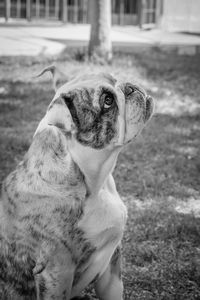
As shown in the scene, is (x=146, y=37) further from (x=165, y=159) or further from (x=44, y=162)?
(x=44, y=162)

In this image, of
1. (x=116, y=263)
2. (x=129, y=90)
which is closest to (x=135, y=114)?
(x=129, y=90)

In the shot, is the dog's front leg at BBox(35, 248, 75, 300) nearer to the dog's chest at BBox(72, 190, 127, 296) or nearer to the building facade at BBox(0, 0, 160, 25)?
the dog's chest at BBox(72, 190, 127, 296)

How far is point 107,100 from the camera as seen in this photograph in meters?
3.23

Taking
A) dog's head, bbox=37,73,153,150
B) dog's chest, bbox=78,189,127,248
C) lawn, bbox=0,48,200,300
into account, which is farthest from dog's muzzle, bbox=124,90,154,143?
dog's chest, bbox=78,189,127,248

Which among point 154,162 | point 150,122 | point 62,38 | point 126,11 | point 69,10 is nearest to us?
point 154,162

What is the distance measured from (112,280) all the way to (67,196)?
811mm

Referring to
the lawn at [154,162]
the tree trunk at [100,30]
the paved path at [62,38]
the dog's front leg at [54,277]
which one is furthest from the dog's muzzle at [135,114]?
the paved path at [62,38]

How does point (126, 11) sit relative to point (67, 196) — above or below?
above

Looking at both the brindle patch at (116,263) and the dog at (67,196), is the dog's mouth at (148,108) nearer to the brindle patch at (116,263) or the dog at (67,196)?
the dog at (67,196)

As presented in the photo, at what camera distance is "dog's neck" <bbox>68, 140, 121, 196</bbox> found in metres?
3.21

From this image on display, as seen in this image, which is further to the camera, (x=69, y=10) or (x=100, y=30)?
(x=69, y=10)

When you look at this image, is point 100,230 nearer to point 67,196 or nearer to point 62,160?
point 67,196

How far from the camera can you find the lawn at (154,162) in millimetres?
4156

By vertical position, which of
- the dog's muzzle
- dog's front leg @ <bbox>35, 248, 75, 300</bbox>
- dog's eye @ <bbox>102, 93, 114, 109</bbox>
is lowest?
dog's front leg @ <bbox>35, 248, 75, 300</bbox>
